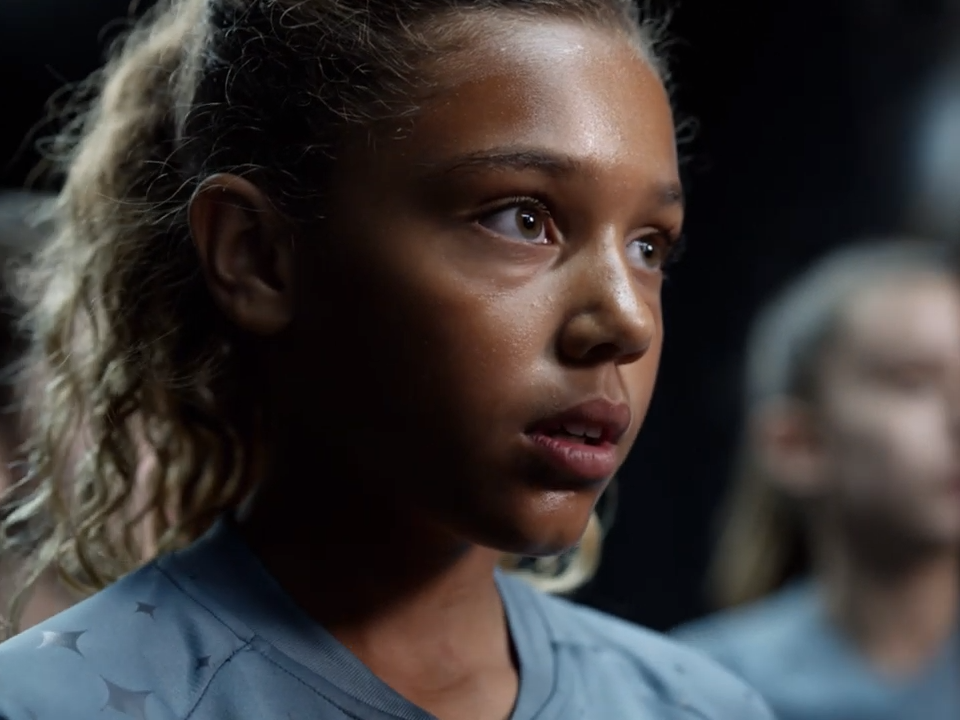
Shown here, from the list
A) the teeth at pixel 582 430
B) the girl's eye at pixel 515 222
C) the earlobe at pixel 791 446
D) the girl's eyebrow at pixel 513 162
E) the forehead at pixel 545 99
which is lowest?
the earlobe at pixel 791 446

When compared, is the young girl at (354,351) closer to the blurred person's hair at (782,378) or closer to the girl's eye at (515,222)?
the girl's eye at (515,222)

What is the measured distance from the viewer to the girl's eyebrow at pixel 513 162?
2.50ft

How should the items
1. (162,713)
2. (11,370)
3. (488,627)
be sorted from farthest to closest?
(11,370)
(488,627)
(162,713)

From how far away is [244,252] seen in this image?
833 millimetres

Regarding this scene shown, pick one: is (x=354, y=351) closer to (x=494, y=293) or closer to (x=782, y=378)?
(x=494, y=293)

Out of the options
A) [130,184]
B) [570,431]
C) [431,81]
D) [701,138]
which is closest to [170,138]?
[130,184]

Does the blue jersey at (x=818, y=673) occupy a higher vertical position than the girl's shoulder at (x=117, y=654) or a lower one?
lower

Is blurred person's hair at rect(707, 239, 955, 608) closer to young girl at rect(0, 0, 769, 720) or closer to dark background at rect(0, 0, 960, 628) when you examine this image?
dark background at rect(0, 0, 960, 628)

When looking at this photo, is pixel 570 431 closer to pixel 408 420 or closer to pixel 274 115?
pixel 408 420

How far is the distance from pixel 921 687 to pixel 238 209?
100 centimetres

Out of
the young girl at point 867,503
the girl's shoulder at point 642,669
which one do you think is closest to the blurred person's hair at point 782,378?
the young girl at point 867,503

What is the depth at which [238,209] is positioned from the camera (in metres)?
0.83

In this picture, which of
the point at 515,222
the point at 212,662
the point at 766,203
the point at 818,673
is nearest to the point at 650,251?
the point at 515,222

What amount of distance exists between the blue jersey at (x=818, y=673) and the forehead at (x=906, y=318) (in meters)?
0.30
